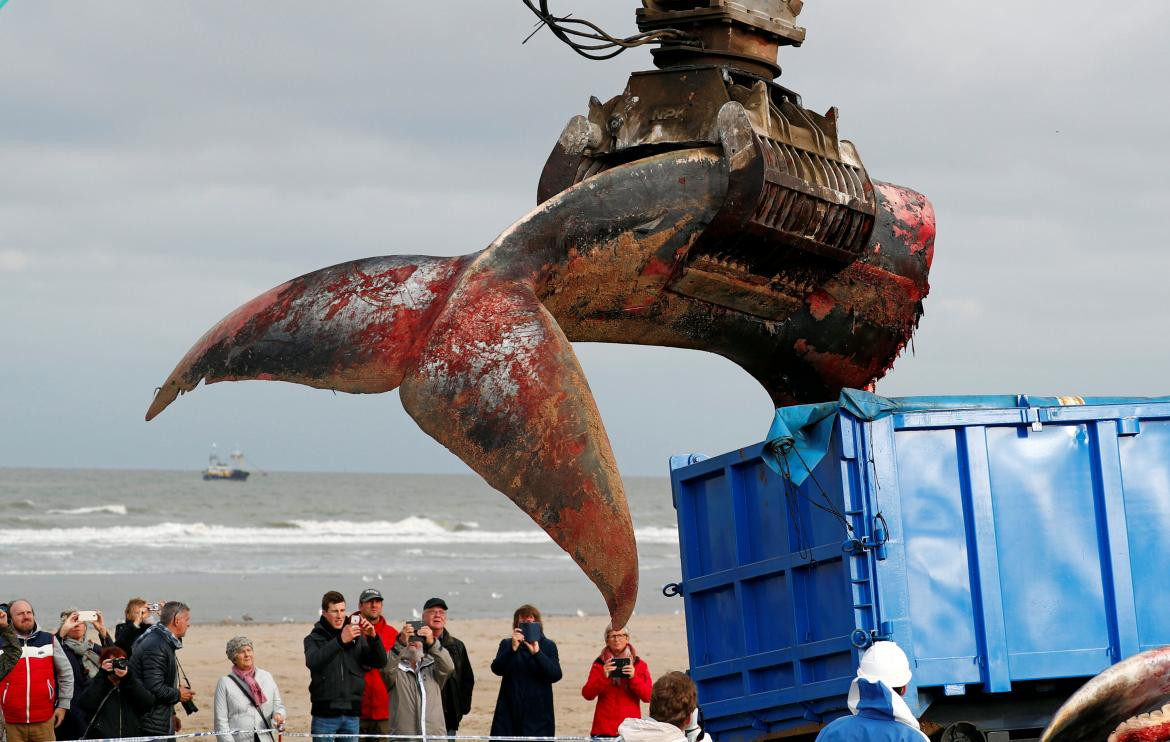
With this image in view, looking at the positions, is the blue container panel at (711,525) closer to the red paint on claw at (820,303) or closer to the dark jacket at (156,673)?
the red paint on claw at (820,303)

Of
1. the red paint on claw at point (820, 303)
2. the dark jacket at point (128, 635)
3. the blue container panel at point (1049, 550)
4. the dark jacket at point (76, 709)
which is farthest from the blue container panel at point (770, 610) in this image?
the dark jacket at point (128, 635)

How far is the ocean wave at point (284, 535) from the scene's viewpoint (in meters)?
48.4

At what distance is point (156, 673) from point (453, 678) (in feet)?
6.97

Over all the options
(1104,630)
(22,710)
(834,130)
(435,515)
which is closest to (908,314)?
(834,130)

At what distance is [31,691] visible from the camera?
34.5ft

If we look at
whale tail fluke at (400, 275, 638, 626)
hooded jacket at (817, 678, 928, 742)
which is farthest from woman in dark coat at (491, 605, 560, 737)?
hooded jacket at (817, 678, 928, 742)

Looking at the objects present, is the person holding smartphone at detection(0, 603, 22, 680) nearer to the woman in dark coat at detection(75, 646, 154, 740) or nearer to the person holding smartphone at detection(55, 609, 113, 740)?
the person holding smartphone at detection(55, 609, 113, 740)

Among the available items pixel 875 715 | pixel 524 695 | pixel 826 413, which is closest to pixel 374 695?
pixel 524 695

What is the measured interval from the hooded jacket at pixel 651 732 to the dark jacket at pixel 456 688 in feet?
18.4

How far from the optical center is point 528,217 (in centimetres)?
896

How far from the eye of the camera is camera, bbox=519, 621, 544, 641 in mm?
10969

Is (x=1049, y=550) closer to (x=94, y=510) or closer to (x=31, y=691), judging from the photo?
(x=31, y=691)

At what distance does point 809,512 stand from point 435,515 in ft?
217

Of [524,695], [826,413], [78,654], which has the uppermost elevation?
[826,413]
